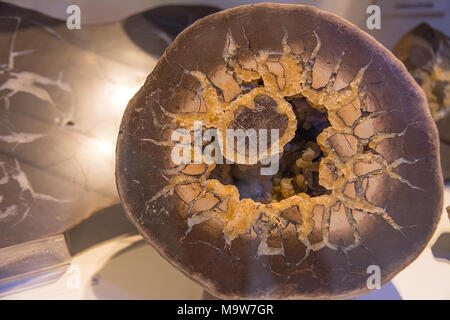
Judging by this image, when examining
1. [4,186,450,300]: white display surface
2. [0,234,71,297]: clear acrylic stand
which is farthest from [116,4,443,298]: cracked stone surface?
[0,234,71,297]: clear acrylic stand

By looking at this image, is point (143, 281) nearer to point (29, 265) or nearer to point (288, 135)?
point (29, 265)

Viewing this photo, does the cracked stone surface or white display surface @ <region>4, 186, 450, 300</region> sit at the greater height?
the cracked stone surface

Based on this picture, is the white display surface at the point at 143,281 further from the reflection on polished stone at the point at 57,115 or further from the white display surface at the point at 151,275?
the reflection on polished stone at the point at 57,115

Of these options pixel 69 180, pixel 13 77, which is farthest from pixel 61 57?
pixel 69 180

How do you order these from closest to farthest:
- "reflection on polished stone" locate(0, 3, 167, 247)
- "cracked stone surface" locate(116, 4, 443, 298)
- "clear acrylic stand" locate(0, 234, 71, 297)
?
"cracked stone surface" locate(116, 4, 443, 298) < "clear acrylic stand" locate(0, 234, 71, 297) < "reflection on polished stone" locate(0, 3, 167, 247)

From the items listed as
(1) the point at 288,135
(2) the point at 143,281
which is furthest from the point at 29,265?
(1) the point at 288,135

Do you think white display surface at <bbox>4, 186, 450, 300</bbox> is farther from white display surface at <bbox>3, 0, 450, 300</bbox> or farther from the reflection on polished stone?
the reflection on polished stone

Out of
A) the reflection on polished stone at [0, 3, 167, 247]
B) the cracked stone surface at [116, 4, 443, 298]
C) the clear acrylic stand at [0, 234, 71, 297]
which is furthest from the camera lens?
the reflection on polished stone at [0, 3, 167, 247]
